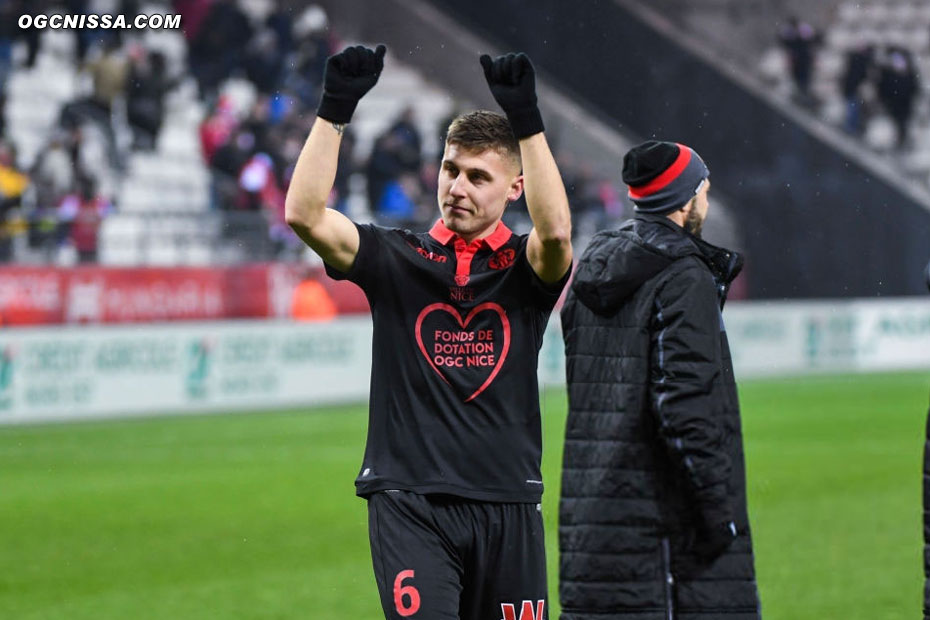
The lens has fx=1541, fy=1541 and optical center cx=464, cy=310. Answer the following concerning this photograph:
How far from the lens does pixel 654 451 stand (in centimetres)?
391

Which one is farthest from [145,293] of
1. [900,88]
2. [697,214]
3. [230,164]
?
[697,214]

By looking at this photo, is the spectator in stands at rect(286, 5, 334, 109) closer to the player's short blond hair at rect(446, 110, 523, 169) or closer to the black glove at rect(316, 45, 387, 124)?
the player's short blond hair at rect(446, 110, 523, 169)

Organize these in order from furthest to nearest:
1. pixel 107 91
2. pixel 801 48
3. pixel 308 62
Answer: pixel 801 48 < pixel 308 62 < pixel 107 91

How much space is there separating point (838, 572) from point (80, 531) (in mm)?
4645

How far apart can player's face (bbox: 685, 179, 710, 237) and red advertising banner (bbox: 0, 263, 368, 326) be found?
37.5 ft

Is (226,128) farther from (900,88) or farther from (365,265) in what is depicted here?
(365,265)

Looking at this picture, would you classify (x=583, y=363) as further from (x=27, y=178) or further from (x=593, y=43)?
(x=593, y=43)

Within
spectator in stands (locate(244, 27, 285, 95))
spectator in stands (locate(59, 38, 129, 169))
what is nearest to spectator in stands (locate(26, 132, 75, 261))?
spectator in stands (locate(59, 38, 129, 169))

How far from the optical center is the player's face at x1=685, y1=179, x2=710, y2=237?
4.07 m

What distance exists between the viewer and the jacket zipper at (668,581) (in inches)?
153

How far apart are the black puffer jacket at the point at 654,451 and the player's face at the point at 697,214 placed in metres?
0.07

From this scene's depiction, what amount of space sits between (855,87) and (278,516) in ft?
44.9

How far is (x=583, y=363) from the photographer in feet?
13.2
